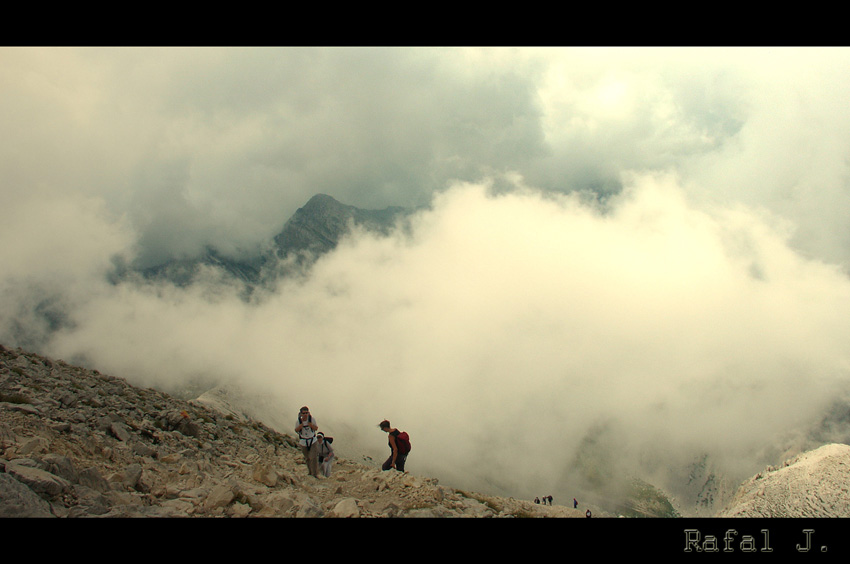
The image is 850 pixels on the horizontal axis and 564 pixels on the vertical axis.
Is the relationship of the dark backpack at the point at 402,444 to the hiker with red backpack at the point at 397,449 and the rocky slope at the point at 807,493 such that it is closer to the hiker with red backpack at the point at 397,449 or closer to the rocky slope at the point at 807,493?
the hiker with red backpack at the point at 397,449

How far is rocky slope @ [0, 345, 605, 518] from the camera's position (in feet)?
31.1

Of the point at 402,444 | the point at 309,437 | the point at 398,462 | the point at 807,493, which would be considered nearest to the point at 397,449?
the point at 402,444

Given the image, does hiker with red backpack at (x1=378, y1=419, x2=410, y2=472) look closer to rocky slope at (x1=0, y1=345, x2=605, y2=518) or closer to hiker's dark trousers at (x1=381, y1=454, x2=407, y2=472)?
hiker's dark trousers at (x1=381, y1=454, x2=407, y2=472)

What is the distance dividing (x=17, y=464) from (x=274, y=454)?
1332 cm

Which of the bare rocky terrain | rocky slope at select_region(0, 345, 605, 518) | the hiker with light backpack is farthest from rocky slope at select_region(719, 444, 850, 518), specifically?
the hiker with light backpack

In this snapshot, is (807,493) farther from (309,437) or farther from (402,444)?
(309,437)

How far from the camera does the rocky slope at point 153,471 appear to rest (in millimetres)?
9469

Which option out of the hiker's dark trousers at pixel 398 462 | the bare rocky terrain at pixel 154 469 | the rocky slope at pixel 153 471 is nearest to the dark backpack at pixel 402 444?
the hiker's dark trousers at pixel 398 462

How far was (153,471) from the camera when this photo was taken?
44.4 feet
